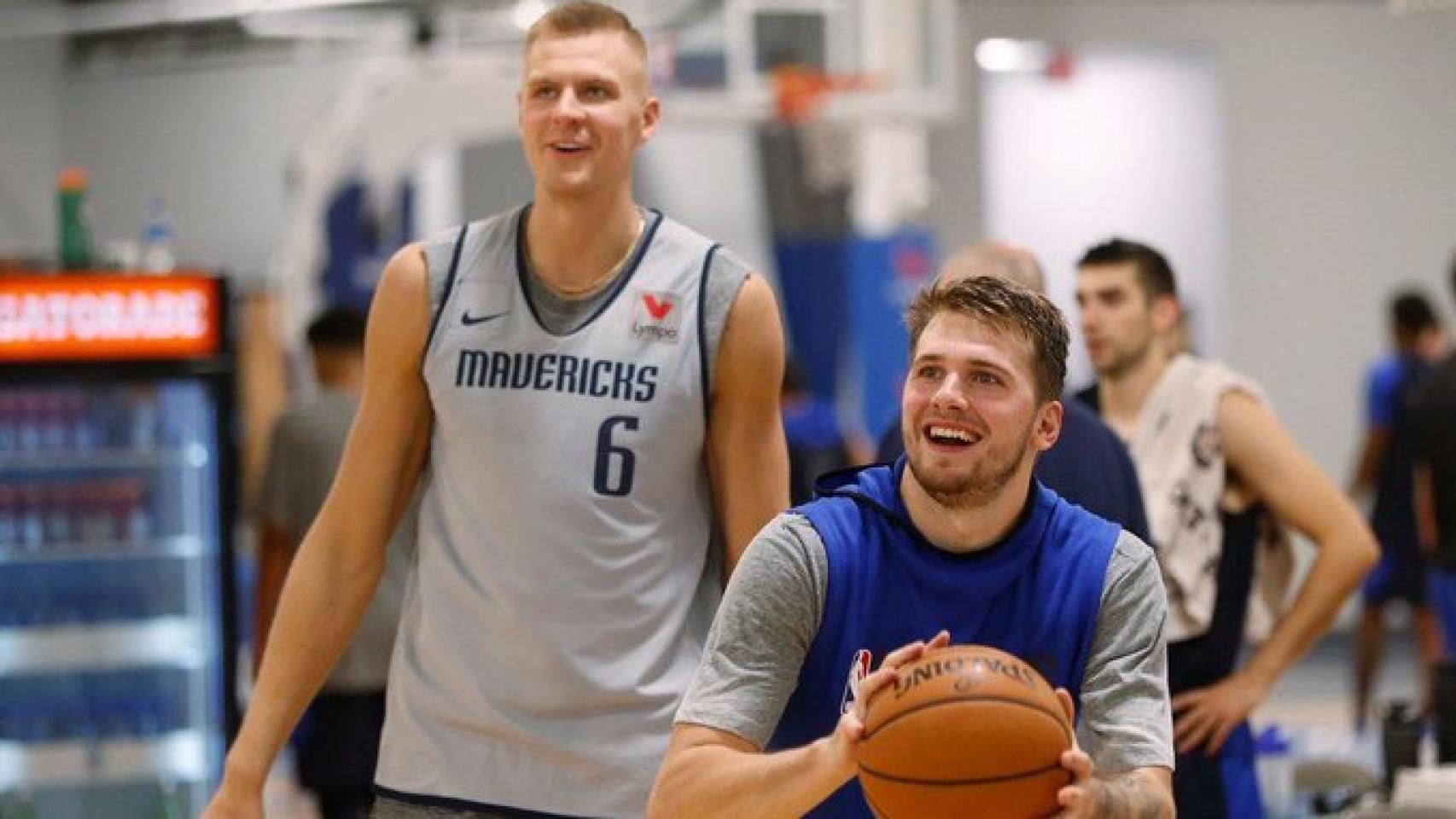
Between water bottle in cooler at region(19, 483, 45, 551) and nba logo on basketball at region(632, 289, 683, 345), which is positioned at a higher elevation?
nba logo on basketball at region(632, 289, 683, 345)

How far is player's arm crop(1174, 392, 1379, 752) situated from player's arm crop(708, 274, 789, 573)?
5.28ft

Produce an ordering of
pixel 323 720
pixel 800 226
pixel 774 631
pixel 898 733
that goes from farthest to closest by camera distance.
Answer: pixel 800 226 < pixel 323 720 < pixel 774 631 < pixel 898 733

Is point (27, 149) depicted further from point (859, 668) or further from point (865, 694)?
point (865, 694)

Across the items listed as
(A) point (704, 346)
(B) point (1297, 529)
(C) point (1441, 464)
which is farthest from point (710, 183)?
(A) point (704, 346)

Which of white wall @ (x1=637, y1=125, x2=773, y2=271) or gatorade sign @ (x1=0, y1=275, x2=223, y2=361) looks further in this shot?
white wall @ (x1=637, y1=125, x2=773, y2=271)

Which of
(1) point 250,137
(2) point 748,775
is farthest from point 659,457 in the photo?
(1) point 250,137

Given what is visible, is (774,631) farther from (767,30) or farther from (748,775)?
(767,30)

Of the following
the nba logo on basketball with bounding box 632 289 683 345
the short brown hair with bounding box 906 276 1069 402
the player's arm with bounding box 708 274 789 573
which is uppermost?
the short brown hair with bounding box 906 276 1069 402

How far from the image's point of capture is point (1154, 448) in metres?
5.30

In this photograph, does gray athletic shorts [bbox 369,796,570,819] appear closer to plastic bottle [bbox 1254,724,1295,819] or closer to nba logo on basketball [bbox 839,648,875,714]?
nba logo on basketball [bbox 839,648,875,714]

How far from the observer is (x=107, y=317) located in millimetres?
7848

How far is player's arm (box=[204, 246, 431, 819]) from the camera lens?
3.93 m

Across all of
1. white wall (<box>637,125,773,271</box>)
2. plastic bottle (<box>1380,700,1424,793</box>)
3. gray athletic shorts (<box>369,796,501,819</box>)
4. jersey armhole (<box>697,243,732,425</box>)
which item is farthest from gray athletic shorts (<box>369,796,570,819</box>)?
white wall (<box>637,125,773,271</box>)

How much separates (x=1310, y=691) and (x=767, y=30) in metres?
5.30
